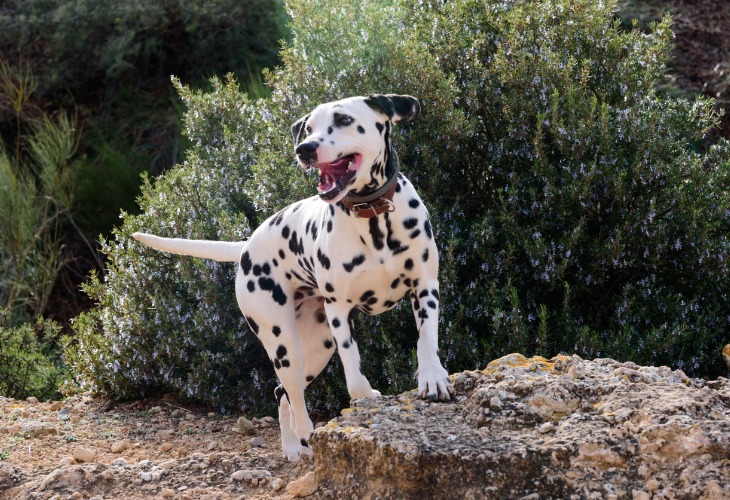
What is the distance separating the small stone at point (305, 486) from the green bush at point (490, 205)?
1903 mm

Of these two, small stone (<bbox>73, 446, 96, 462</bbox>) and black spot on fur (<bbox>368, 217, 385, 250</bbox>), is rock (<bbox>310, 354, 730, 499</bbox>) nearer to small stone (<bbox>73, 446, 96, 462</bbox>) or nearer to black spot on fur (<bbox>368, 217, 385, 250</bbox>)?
black spot on fur (<bbox>368, 217, 385, 250</bbox>)

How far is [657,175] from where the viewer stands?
20.0 feet

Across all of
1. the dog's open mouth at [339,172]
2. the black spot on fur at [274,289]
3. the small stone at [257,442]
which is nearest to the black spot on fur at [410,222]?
the dog's open mouth at [339,172]

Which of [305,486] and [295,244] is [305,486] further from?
[295,244]

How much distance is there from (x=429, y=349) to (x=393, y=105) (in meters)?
1.11

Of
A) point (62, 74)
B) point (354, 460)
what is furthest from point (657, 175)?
point (62, 74)

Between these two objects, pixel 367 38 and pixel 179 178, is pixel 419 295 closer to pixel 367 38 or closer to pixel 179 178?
pixel 367 38

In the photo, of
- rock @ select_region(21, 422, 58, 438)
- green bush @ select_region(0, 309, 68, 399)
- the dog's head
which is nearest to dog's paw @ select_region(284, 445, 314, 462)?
the dog's head

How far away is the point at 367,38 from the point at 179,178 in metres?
1.78

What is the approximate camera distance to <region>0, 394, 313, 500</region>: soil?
14.4ft

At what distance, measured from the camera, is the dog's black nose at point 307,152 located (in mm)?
3877

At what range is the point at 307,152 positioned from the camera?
12.8 feet

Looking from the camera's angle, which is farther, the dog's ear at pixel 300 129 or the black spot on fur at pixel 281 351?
the black spot on fur at pixel 281 351

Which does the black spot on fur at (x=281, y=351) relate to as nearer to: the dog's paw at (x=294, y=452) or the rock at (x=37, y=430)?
the dog's paw at (x=294, y=452)
